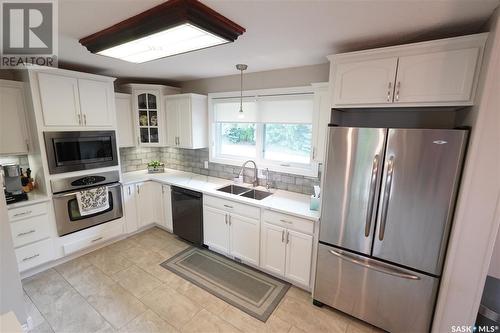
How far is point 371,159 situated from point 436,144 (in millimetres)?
413

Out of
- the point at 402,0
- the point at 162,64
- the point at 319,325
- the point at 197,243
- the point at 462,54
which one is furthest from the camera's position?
the point at 197,243

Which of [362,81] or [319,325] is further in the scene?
[319,325]

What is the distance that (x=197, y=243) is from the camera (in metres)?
3.15

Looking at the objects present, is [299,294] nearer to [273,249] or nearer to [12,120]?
[273,249]

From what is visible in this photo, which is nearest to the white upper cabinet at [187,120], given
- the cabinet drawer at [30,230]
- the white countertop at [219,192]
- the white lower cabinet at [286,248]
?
the white countertop at [219,192]

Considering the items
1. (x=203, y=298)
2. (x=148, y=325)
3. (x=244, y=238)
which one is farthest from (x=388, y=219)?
(x=148, y=325)

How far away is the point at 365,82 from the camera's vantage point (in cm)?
183

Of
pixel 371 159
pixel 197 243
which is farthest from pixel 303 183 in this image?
pixel 197 243

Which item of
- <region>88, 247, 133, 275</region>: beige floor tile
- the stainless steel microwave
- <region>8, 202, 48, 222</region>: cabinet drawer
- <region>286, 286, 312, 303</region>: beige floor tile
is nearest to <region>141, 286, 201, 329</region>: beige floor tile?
<region>88, 247, 133, 275</region>: beige floor tile

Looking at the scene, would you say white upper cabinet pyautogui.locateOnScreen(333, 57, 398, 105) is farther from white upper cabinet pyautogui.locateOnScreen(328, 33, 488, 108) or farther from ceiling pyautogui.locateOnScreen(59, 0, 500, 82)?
ceiling pyautogui.locateOnScreen(59, 0, 500, 82)

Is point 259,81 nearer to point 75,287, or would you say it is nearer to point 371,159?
point 371,159

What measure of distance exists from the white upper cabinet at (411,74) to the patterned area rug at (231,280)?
199 centimetres

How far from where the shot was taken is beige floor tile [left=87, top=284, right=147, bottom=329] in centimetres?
204

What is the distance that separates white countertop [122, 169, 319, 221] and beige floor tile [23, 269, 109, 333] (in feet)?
4.40
